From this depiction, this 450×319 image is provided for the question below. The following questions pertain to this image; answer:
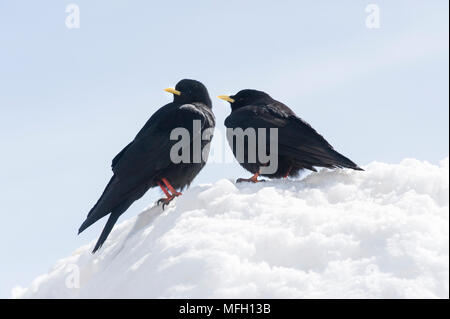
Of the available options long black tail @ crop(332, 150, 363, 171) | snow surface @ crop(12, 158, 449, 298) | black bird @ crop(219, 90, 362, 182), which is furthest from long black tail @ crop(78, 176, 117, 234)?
long black tail @ crop(332, 150, 363, 171)

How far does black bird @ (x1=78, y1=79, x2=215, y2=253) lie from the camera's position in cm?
779

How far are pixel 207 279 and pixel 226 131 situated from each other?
395 centimetres

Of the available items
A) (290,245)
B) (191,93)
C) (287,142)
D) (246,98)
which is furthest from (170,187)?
(290,245)

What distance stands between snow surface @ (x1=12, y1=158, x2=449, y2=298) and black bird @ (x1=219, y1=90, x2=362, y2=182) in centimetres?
37

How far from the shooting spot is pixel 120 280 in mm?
6004

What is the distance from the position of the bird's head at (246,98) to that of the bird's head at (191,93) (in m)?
0.62

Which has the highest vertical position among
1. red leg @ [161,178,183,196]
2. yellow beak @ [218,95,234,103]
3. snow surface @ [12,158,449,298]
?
yellow beak @ [218,95,234,103]

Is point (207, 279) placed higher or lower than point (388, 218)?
lower

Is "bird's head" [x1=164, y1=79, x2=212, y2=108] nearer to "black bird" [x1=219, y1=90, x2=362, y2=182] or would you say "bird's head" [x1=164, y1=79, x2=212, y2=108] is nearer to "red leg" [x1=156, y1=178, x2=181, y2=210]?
"black bird" [x1=219, y1=90, x2=362, y2=182]

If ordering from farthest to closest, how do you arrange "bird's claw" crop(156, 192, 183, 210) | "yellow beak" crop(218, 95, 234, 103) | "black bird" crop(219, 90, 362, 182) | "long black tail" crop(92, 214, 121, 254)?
1. "yellow beak" crop(218, 95, 234, 103)
2. "black bird" crop(219, 90, 362, 182)
3. "bird's claw" crop(156, 192, 183, 210)
4. "long black tail" crop(92, 214, 121, 254)

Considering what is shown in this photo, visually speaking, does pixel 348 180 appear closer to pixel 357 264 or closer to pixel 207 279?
pixel 357 264

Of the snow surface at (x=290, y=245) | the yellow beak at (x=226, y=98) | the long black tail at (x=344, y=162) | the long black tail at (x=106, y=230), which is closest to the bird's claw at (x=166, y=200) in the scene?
the snow surface at (x=290, y=245)

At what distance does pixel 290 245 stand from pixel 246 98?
189 inches
